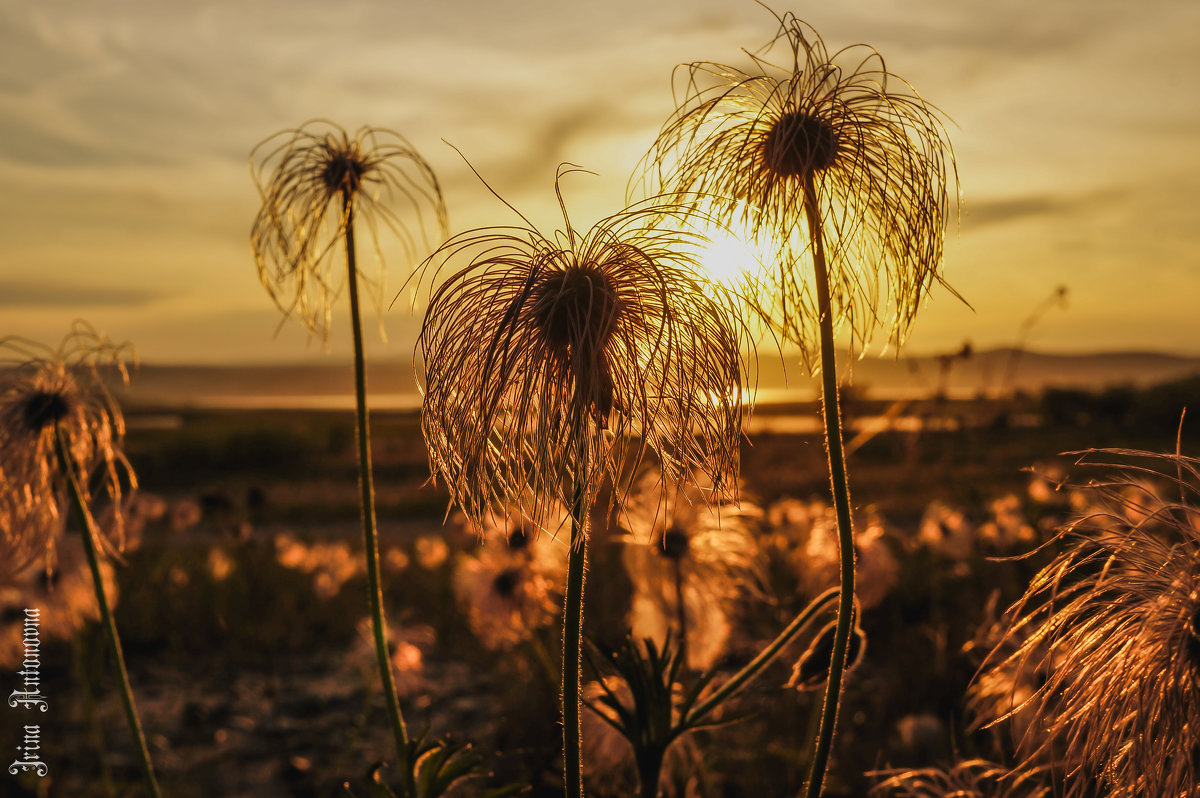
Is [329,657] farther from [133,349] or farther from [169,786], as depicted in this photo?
[133,349]

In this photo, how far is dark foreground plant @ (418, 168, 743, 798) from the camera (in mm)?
2043

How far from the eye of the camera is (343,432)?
4431 centimetres

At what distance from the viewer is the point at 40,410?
3230 mm

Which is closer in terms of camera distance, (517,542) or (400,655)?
(517,542)

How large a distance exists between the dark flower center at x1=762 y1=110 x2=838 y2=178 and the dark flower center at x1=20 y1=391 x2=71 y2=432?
2736 millimetres

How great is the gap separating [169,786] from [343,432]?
4006 centimetres

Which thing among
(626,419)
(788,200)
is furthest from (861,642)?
(788,200)

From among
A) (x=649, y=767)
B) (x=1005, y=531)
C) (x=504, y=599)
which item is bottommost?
(x=504, y=599)

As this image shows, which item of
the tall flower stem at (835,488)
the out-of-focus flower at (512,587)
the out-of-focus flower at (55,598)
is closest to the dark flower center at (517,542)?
the out-of-focus flower at (512,587)

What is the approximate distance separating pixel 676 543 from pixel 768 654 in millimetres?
2123

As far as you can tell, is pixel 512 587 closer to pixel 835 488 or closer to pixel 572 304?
pixel 572 304

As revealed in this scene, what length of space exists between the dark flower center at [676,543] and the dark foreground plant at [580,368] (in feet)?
6.41

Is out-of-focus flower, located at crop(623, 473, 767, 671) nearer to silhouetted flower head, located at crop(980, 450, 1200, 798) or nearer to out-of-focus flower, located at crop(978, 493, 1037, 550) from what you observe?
silhouetted flower head, located at crop(980, 450, 1200, 798)

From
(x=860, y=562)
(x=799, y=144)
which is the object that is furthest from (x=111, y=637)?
(x=860, y=562)
